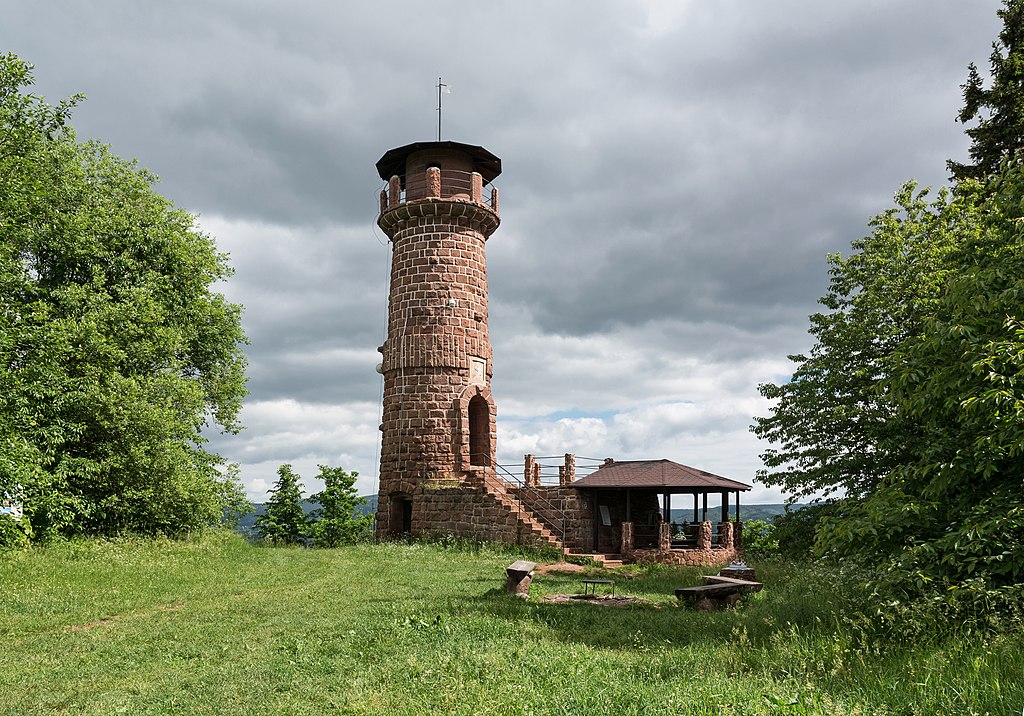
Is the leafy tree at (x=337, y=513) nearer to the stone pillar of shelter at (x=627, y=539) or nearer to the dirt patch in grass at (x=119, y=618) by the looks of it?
the stone pillar of shelter at (x=627, y=539)

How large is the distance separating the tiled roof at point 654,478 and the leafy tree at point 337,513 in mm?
10056

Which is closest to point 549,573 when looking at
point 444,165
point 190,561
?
point 190,561

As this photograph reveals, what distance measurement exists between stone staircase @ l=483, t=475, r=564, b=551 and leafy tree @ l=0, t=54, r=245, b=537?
29.1 feet

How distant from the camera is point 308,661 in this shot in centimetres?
783

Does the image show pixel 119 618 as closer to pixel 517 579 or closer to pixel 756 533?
pixel 517 579

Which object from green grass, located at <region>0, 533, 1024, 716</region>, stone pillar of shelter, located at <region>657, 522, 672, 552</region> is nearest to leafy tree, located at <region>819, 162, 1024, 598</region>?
green grass, located at <region>0, 533, 1024, 716</region>

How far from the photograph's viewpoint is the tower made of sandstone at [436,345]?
921 inches

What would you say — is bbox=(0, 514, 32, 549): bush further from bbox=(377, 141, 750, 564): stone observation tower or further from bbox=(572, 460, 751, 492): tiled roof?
bbox=(572, 460, 751, 492): tiled roof

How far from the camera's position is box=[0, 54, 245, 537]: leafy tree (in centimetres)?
1527

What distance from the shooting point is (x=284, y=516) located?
2742cm

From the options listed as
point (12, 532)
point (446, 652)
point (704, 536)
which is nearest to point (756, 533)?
point (704, 536)

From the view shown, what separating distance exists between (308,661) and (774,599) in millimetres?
7328

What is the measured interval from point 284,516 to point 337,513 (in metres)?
2.06

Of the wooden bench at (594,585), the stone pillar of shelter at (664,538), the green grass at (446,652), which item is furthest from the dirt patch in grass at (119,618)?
the stone pillar of shelter at (664,538)
